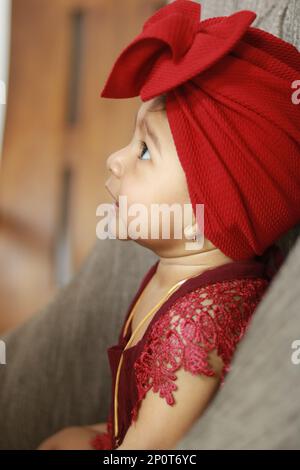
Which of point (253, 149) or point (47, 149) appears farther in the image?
point (47, 149)

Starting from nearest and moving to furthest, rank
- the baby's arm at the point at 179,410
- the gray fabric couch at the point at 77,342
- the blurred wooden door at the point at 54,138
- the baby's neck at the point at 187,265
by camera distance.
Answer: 1. the baby's arm at the point at 179,410
2. the baby's neck at the point at 187,265
3. the gray fabric couch at the point at 77,342
4. the blurred wooden door at the point at 54,138

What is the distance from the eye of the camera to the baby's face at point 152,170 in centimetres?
67

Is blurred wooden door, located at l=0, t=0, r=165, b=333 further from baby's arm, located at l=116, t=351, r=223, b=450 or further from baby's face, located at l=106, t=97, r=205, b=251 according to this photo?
baby's arm, located at l=116, t=351, r=223, b=450

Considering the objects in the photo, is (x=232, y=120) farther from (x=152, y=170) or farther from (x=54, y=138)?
(x=54, y=138)

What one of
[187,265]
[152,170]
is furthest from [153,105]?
[187,265]

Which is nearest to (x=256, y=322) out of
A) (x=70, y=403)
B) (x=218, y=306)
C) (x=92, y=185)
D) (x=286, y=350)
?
(x=286, y=350)

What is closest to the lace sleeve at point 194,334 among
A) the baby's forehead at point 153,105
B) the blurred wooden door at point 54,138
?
the baby's forehead at point 153,105

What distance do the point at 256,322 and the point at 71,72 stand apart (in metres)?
1.80

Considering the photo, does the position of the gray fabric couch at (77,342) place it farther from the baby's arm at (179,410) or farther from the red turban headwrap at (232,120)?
the baby's arm at (179,410)

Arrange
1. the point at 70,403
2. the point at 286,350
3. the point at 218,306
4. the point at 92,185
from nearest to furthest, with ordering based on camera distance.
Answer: the point at 286,350 → the point at 218,306 → the point at 70,403 → the point at 92,185

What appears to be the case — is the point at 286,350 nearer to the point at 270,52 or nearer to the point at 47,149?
the point at 270,52

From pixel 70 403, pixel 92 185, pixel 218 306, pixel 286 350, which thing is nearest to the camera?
pixel 286 350

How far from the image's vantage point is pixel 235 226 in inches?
25.6

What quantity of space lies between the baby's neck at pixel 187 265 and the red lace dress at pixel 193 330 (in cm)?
2
